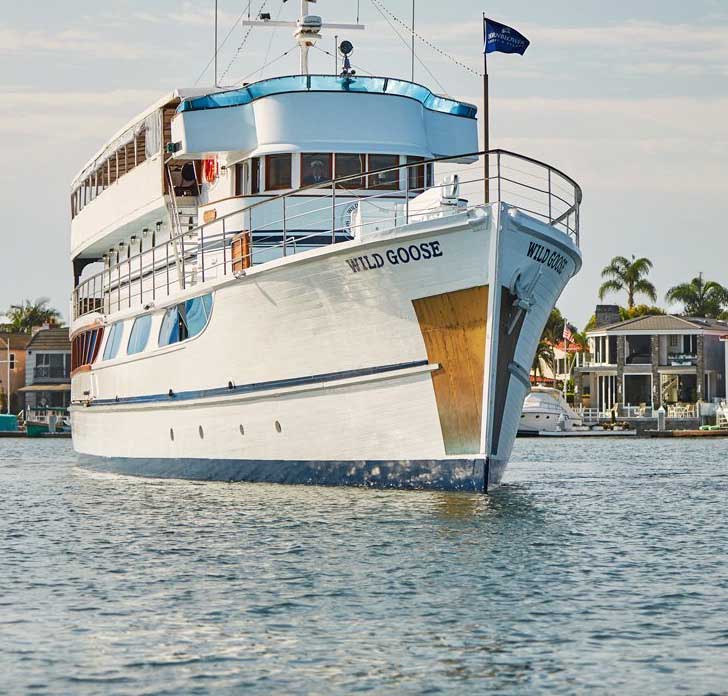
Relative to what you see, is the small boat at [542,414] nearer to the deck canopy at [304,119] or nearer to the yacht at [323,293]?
the yacht at [323,293]

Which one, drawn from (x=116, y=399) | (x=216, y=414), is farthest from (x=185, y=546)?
(x=116, y=399)

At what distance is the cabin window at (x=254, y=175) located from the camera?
24.1m

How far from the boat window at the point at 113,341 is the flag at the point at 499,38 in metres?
10.7

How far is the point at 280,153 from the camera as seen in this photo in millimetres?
23812

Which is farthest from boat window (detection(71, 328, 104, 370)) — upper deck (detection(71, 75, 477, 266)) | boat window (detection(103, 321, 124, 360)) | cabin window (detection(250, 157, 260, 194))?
cabin window (detection(250, 157, 260, 194))

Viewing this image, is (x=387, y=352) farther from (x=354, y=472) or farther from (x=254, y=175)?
(x=254, y=175)

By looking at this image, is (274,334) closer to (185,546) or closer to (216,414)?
(216,414)

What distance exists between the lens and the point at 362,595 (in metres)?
12.7

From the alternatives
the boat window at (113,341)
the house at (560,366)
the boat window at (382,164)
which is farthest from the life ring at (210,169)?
the house at (560,366)

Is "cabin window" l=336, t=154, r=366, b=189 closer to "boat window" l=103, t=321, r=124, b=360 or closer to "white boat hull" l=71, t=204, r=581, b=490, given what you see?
"white boat hull" l=71, t=204, r=581, b=490

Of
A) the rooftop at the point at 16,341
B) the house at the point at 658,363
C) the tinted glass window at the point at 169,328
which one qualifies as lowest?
the tinted glass window at the point at 169,328

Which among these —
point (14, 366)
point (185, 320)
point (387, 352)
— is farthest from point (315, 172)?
point (14, 366)

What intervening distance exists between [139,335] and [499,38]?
9.57m

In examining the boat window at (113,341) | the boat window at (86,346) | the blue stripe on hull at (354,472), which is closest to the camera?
the blue stripe on hull at (354,472)
